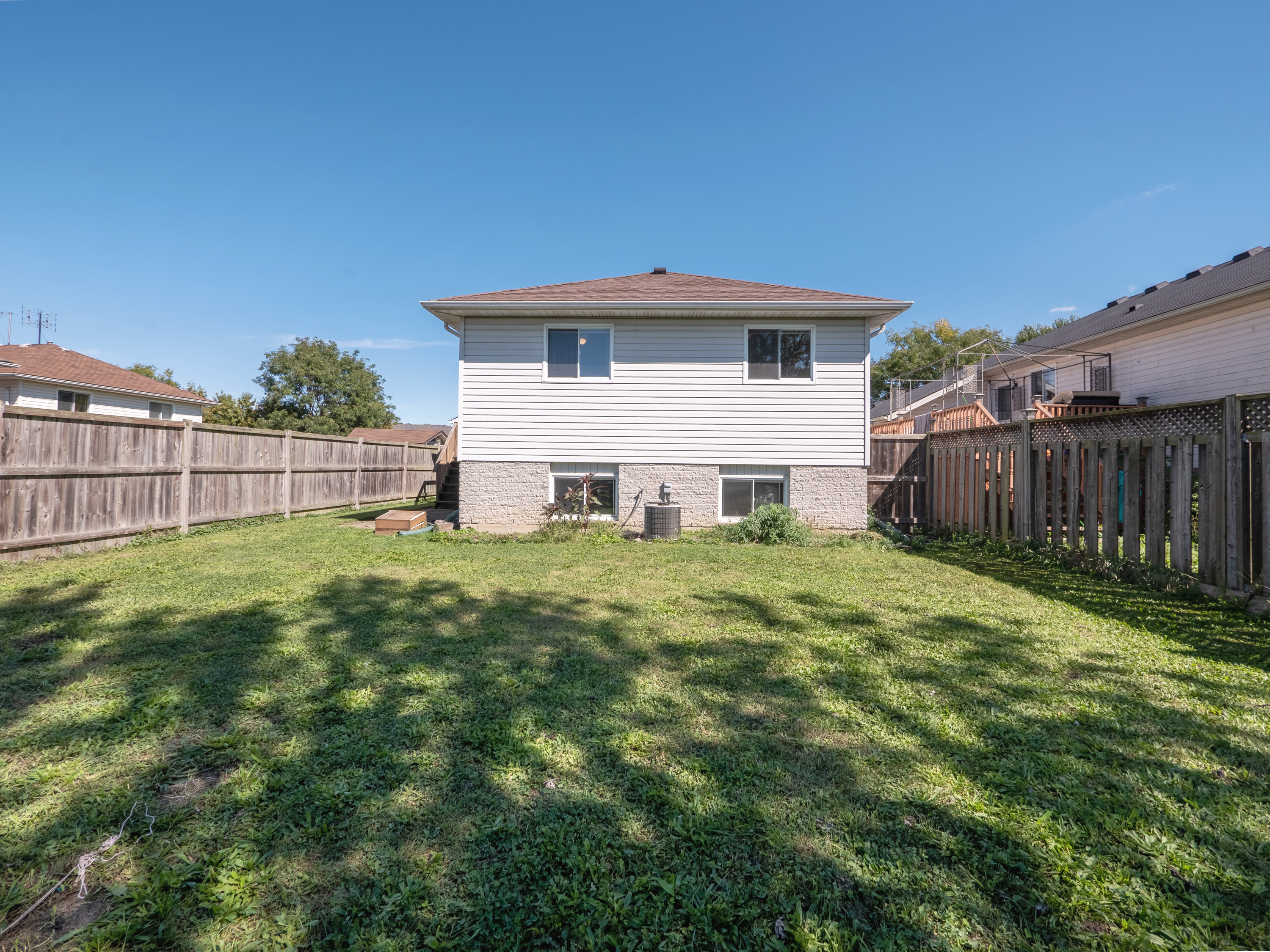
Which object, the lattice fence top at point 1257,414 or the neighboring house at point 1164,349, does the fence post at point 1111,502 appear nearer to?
the lattice fence top at point 1257,414

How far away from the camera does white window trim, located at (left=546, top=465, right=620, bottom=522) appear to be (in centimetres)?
1030

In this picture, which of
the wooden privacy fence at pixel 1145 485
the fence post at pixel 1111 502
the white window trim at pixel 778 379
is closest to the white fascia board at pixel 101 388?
the white window trim at pixel 778 379

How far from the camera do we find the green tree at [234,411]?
127 ft

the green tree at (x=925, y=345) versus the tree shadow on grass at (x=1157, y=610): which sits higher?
the green tree at (x=925, y=345)

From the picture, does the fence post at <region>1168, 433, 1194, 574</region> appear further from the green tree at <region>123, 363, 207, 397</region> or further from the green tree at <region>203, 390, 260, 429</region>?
the green tree at <region>123, 363, 207, 397</region>

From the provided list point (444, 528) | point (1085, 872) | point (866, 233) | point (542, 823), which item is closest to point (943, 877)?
point (1085, 872)

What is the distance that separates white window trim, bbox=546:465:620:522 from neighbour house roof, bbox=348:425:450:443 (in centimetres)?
2644

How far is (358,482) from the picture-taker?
14.6 metres

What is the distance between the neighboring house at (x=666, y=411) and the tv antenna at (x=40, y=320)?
119 feet

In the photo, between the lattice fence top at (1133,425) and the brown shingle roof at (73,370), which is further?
the brown shingle roof at (73,370)

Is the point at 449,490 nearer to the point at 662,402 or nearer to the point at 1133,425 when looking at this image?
the point at 662,402

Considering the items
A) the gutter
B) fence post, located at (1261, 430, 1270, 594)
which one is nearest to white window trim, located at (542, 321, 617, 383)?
the gutter

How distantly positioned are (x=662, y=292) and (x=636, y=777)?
9.75 m

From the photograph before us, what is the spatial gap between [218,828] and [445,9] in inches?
524
